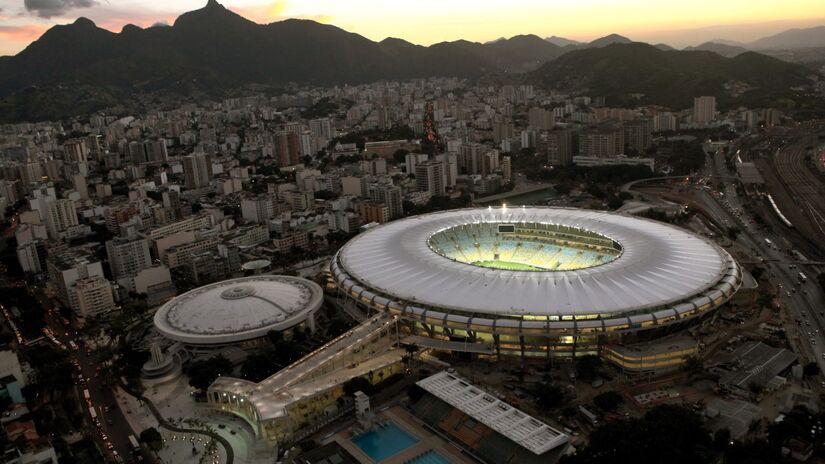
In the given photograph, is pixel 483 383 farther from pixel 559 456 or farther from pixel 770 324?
pixel 770 324

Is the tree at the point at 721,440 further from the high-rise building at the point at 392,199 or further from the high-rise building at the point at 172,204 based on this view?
the high-rise building at the point at 172,204

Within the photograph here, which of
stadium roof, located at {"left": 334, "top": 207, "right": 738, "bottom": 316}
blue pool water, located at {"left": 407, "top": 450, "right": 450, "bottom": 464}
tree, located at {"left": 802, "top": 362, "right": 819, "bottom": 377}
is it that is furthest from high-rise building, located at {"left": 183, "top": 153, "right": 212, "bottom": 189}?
tree, located at {"left": 802, "top": 362, "right": 819, "bottom": 377}

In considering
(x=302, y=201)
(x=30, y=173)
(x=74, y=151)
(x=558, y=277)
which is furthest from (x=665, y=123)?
(x=30, y=173)

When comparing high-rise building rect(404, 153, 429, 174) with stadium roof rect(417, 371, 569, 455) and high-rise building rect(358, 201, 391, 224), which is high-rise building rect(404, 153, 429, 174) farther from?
stadium roof rect(417, 371, 569, 455)

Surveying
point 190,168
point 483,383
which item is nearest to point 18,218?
point 190,168

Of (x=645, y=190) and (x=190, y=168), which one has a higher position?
(x=190, y=168)
